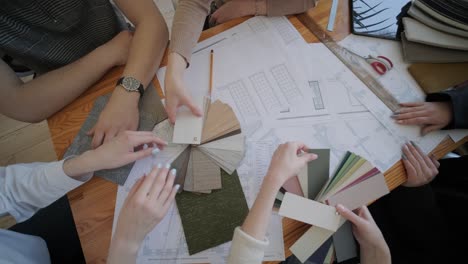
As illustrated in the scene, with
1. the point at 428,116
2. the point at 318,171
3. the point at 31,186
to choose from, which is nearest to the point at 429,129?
the point at 428,116

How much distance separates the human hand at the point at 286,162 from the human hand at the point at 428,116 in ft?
1.02

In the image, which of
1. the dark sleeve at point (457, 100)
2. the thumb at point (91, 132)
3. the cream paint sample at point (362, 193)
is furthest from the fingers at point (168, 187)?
the dark sleeve at point (457, 100)

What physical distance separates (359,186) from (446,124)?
329 mm

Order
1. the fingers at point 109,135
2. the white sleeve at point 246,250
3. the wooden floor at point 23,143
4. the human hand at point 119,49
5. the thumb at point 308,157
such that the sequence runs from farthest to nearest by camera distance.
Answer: the wooden floor at point 23,143 → the human hand at point 119,49 → the fingers at point 109,135 → the thumb at point 308,157 → the white sleeve at point 246,250

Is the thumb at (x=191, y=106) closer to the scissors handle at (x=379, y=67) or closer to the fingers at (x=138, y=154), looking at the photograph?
the fingers at (x=138, y=154)

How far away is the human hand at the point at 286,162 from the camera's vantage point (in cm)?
72

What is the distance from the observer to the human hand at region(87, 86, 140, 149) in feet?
2.84

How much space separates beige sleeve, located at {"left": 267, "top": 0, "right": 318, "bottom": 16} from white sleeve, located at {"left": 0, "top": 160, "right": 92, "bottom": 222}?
0.80 metres

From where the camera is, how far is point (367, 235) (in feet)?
2.43

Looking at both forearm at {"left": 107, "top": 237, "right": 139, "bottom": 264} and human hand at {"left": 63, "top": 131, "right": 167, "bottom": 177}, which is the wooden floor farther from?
forearm at {"left": 107, "top": 237, "right": 139, "bottom": 264}

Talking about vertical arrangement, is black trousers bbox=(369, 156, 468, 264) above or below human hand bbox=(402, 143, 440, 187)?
below

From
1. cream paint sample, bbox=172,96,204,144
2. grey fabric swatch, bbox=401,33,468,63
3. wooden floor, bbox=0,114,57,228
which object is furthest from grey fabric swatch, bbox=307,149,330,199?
wooden floor, bbox=0,114,57,228

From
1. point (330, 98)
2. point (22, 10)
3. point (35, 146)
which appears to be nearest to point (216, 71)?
point (330, 98)

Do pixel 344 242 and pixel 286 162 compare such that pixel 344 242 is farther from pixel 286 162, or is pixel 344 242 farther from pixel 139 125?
pixel 139 125
